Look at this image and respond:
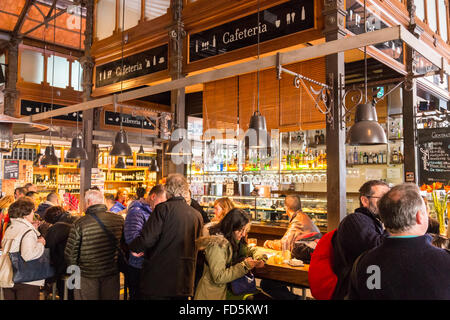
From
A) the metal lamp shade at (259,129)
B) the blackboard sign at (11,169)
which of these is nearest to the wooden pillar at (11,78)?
the blackboard sign at (11,169)

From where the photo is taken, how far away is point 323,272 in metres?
2.75

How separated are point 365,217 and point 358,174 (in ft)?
21.1

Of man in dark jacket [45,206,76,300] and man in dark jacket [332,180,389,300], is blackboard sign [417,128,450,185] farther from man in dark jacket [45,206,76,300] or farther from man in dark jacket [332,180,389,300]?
man in dark jacket [45,206,76,300]

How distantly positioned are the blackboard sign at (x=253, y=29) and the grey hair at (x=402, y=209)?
11.1 feet

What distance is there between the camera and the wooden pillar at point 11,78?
32.4 feet

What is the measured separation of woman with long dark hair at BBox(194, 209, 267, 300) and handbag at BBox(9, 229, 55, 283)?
1.77 m

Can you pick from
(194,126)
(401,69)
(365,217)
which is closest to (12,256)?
(365,217)

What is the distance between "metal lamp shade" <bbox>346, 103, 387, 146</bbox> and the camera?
3424 millimetres

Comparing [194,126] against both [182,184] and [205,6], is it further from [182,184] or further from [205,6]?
[182,184]

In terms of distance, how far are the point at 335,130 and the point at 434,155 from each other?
10.5ft

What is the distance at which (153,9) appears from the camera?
6.74 metres

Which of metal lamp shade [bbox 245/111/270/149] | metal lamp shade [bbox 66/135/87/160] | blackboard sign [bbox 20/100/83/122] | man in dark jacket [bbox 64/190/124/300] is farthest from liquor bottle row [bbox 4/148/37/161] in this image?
metal lamp shade [bbox 245/111/270/149]

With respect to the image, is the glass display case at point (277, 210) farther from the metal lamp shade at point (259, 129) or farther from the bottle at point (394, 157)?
the metal lamp shade at point (259, 129)

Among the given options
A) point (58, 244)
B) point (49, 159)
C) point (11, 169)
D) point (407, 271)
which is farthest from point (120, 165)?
point (407, 271)
